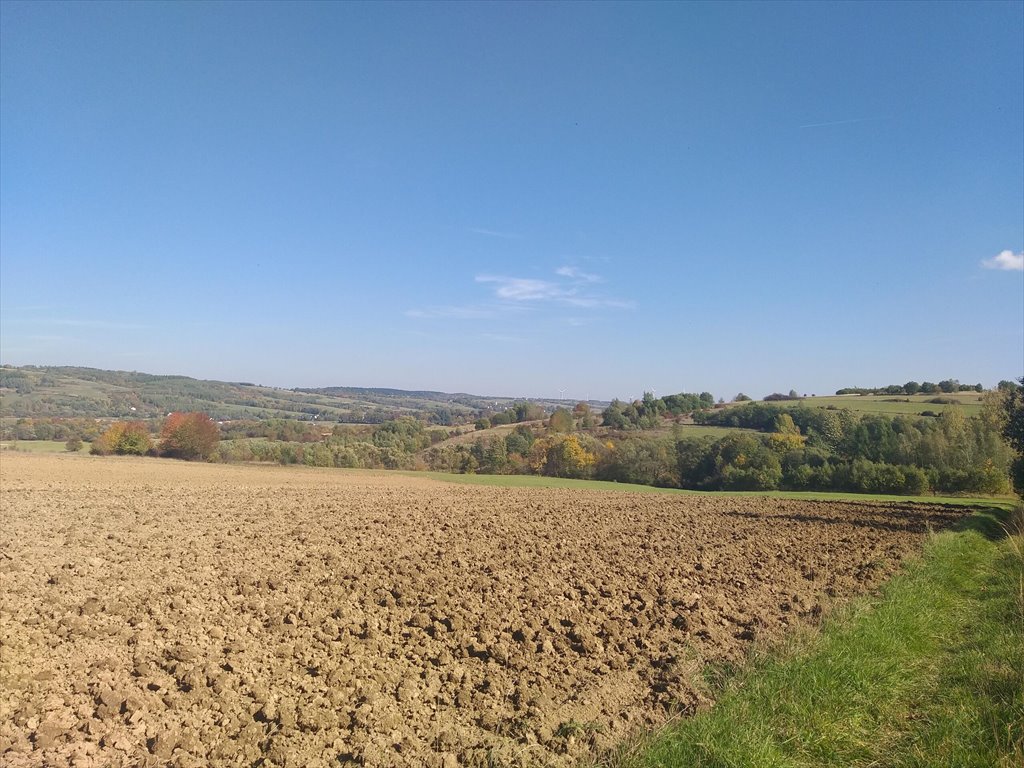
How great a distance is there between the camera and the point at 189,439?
61.2 m

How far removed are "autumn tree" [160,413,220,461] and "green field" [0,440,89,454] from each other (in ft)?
22.0

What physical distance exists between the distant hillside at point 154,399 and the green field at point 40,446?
15.3m

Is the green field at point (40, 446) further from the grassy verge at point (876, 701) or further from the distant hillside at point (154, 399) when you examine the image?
the grassy verge at point (876, 701)

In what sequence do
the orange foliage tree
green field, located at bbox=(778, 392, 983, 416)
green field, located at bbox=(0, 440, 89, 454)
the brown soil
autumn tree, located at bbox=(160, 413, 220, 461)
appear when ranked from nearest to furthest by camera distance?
1. the brown soil
2. green field, located at bbox=(0, 440, 89, 454)
3. the orange foliage tree
4. autumn tree, located at bbox=(160, 413, 220, 461)
5. green field, located at bbox=(778, 392, 983, 416)

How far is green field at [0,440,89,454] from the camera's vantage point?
55.2 m

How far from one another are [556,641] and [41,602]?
23.5ft

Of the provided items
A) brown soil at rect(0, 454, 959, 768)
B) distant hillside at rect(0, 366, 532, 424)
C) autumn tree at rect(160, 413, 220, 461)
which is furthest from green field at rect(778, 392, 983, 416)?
autumn tree at rect(160, 413, 220, 461)

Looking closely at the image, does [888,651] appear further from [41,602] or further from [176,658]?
[41,602]

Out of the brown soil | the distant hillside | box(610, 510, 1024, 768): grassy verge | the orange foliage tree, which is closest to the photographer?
box(610, 510, 1024, 768): grassy verge

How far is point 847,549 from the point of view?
17.5m

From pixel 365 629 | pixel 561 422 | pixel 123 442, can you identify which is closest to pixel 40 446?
pixel 123 442

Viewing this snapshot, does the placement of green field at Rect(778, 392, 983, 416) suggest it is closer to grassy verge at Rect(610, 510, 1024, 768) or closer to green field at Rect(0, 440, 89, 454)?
grassy verge at Rect(610, 510, 1024, 768)

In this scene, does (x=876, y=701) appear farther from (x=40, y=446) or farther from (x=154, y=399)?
(x=154, y=399)

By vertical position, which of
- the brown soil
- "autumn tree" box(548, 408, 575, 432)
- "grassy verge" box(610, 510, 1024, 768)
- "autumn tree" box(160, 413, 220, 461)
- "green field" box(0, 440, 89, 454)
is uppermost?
"autumn tree" box(548, 408, 575, 432)
